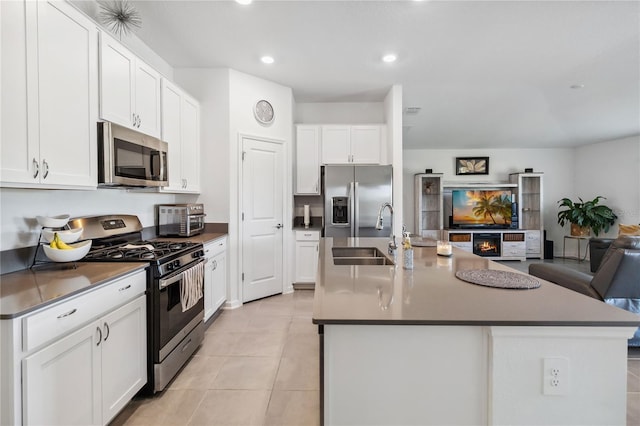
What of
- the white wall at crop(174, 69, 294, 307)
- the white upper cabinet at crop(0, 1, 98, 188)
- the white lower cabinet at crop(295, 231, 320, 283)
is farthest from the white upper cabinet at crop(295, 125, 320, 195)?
the white upper cabinet at crop(0, 1, 98, 188)

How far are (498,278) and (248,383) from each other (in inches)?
Answer: 69.2

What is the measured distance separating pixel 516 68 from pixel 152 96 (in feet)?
12.8

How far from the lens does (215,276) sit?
3301 millimetres

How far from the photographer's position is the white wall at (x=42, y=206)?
1.75 m

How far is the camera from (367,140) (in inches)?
183

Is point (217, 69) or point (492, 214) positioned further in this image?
point (492, 214)

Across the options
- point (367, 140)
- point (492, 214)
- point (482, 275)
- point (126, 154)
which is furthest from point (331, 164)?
point (492, 214)

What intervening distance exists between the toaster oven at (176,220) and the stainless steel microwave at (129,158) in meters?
0.45

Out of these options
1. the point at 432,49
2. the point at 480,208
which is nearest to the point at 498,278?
the point at 432,49

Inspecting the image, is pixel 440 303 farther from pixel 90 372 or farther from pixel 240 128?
pixel 240 128

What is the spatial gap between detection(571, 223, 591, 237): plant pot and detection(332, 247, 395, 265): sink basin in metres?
6.58

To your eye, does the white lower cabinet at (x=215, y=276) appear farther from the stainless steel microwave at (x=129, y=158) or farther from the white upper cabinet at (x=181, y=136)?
the stainless steel microwave at (x=129, y=158)

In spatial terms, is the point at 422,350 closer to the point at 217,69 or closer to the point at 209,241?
the point at 209,241

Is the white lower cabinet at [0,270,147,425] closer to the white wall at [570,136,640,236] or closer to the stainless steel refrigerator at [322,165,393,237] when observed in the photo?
the stainless steel refrigerator at [322,165,393,237]
